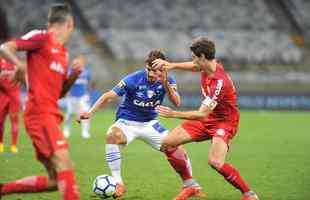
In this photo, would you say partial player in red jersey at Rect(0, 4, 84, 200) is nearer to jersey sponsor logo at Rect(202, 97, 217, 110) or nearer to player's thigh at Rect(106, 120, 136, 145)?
jersey sponsor logo at Rect(202, 97, 217, 110)

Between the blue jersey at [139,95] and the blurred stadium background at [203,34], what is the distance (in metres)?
21.0

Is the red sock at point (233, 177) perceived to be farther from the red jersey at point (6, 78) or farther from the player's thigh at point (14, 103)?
the player's thigh at point (14, 103)

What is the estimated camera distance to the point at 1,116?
48.5 feet

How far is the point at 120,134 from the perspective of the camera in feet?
34.2

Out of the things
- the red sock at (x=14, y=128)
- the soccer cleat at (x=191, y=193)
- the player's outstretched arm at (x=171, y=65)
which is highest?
the player's outstretched arm at (x=171, y=65)

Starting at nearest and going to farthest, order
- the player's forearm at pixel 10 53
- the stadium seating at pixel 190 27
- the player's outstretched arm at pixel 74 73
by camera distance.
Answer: the player's forearm at pixel 10 53
the player's outstretched arm at pixel 74 73
the stadium seating at pixel 190 27

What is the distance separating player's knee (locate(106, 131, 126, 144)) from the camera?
10.3 meters

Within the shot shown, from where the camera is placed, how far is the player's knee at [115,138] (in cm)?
1032

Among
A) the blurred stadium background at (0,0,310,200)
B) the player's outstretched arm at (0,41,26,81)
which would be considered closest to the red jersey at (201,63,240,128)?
the player's outstretched arm at (0,41,26,81)

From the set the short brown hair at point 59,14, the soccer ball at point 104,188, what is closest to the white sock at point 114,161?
the soccer ball at point 104,188

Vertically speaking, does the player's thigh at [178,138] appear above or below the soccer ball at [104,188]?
above

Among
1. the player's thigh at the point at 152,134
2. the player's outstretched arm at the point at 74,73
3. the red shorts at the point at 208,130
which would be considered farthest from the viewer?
the player's thigh at the point at 152,134

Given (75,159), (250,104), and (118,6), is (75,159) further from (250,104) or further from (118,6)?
(118,6)

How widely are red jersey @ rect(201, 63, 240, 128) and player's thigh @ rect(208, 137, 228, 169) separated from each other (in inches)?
14.9
